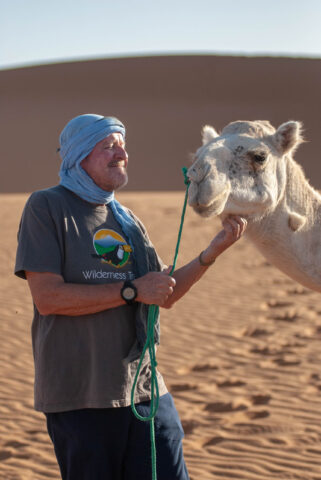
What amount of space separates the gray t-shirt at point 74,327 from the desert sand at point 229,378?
86 centimetres

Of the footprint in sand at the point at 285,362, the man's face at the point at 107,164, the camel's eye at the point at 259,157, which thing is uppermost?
the camel's eye at the point at 259,157

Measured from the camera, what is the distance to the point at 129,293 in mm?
2553

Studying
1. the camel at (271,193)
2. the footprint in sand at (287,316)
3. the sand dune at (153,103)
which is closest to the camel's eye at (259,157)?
the camel at (271,193)

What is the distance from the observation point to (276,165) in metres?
3.01

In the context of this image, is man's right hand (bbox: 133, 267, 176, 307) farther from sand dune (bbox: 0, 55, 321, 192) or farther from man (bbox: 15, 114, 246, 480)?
sand dune (bbox: 0, 55, 321, 192)

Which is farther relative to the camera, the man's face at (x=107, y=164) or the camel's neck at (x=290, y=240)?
the camel's neck at (x=290, y=240)

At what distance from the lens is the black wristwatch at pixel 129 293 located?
255 centimetres

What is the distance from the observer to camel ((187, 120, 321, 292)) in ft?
9.15

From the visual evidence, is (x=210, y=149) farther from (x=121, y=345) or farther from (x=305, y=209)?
(x=121, y=345)

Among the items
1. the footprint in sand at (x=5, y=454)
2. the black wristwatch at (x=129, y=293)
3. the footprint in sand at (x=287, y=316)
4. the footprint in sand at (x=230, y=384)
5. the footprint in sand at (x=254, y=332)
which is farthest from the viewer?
the footprint in sand at (x=287, y=316)

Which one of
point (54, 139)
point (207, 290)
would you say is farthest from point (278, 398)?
point (54, 139)

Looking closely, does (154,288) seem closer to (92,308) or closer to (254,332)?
(92,308)

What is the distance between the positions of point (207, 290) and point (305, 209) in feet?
26.9

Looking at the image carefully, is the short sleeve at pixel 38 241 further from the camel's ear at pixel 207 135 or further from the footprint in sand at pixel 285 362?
the footprint in sand at pixel 285 362
